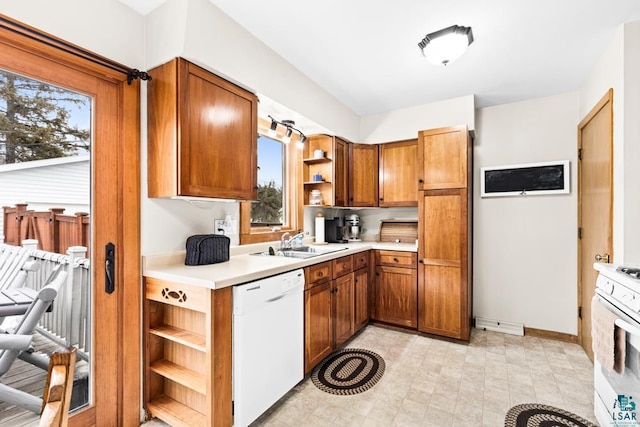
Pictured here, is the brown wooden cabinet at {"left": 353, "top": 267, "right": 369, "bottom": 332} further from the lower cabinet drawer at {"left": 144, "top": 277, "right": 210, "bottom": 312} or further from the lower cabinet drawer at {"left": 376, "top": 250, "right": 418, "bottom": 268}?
the lower cabinet drawer at {"left": 144, "top": 277, "right": 210, "bottom": 312}

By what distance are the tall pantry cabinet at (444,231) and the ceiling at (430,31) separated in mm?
584

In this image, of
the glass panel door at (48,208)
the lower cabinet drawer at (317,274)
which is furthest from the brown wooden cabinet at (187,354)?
the lower cabinet drawer at (317,274)

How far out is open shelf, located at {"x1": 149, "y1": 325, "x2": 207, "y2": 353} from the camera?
1.61 m

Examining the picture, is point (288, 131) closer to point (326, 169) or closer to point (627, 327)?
point (326, 169)

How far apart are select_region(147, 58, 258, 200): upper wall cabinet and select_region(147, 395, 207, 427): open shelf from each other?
1.25 meters

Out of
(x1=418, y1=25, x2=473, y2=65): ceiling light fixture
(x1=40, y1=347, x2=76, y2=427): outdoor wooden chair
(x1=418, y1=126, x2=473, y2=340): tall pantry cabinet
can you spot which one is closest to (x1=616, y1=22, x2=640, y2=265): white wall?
(x1=418, y1=25, x2=473, y2=65): ceiling light fixture

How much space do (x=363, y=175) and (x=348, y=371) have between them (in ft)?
7.14

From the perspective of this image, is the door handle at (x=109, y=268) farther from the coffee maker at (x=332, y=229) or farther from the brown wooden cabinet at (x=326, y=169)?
the coffee maker at (x=332, y=229)

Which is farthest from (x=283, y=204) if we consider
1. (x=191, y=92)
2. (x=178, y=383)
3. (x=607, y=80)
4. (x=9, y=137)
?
(x=607, y=80)

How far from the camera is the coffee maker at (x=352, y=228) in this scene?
12.6 ft

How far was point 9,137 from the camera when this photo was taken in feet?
4.60

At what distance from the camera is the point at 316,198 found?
137 inches

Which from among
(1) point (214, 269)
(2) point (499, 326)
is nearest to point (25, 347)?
(1) point (214, 269)

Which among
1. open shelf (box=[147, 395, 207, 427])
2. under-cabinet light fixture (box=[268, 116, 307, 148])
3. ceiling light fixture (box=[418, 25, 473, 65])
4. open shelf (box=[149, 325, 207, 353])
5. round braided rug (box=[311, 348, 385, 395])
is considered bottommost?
round braided rug (box=[311, 348, 385, 395])
